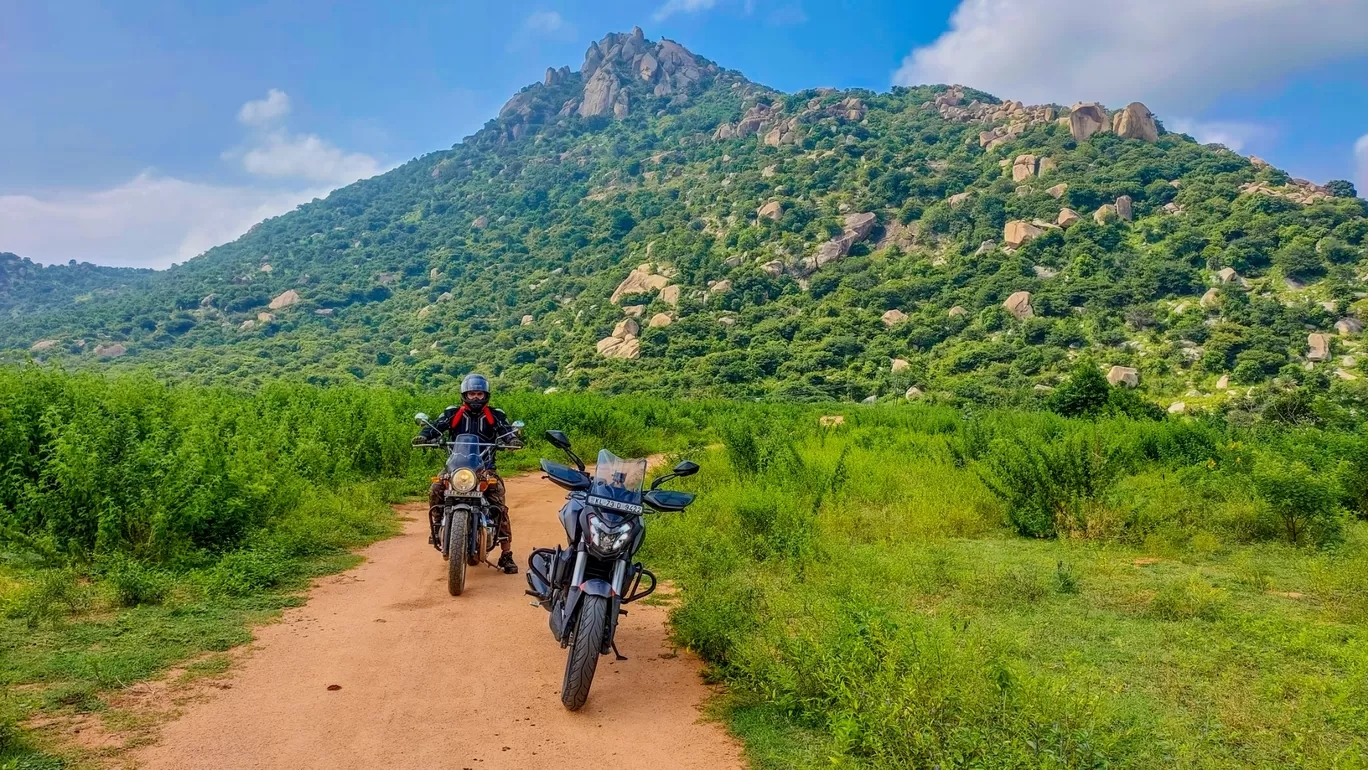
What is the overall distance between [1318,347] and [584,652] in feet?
174

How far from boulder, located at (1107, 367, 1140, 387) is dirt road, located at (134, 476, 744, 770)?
44.3 metres

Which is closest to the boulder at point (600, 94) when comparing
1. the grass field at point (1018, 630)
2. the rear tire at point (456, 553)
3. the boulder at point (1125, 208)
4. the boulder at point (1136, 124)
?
the boulder at point (1136, 124)

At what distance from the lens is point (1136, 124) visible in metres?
84.0

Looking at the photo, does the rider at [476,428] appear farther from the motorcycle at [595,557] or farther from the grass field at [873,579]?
the motorcycle at [595,557]

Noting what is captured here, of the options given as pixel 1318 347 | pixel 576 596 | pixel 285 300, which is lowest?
pixel 576 596

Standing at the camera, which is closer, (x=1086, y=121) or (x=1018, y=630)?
(x=1018, y=630)

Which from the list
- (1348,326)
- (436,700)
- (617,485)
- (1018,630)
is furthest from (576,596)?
(1348,326)

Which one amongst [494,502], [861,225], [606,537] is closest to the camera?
[606,537]

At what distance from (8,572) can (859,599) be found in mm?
6290

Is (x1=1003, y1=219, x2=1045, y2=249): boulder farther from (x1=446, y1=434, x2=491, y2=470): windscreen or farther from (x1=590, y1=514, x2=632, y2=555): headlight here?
(x1=590, y1=514, x2=632, y2=555): headlight

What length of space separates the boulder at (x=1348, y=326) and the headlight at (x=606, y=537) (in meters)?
55.7

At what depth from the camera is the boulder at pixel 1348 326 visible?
43250 mm

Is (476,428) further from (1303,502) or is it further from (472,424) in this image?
(1303,502)

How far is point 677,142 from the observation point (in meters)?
128
